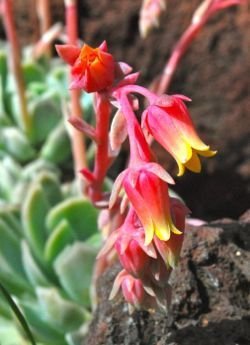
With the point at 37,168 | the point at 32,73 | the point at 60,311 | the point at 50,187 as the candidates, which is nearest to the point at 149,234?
the point at 60,311

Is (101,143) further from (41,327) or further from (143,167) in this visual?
(41,327)

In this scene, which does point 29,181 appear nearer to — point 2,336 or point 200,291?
point 2,336

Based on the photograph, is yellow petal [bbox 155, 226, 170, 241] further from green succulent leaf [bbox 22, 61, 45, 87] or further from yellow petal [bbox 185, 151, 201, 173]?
green succulent leaf [bbox 22, 61, 45, 87]

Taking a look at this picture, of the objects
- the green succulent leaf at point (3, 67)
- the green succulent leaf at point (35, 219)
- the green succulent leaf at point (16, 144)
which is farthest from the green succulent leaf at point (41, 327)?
the green succulent leaf at point (3, 67)

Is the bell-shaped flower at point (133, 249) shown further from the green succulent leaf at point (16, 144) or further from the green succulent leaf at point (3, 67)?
the green succulent leaf at point (3, 67)

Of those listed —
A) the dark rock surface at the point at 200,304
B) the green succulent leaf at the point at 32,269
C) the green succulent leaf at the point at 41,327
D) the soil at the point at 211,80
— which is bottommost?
the soil at the point at 211,80

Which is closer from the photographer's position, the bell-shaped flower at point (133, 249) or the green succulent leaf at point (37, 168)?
the bell-shaped flower at point (133, 249)

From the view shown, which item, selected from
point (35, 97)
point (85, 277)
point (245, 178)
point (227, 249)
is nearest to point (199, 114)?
point (245, 178)

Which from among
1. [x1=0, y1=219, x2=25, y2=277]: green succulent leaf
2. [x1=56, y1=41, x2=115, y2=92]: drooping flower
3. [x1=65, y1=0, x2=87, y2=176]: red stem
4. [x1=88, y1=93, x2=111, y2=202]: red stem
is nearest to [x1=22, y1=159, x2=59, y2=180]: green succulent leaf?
[x1=65, y1=0, x2=87, y2=176]: red stem
